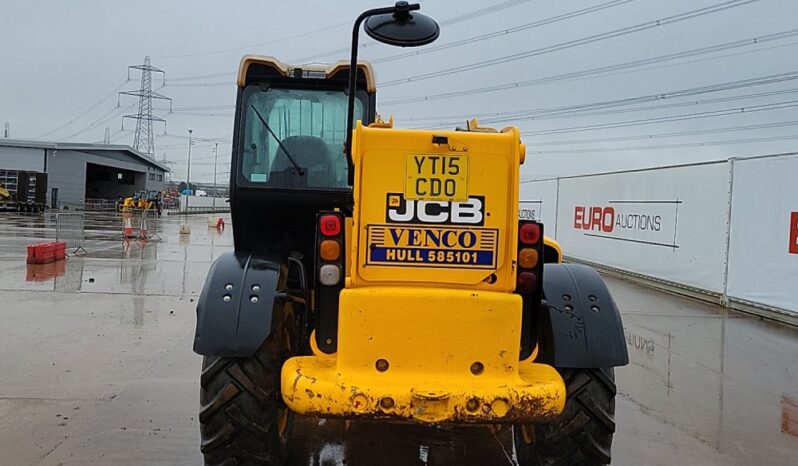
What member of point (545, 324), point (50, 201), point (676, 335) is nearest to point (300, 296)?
point (545, 324)

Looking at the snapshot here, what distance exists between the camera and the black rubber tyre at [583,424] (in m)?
3.42

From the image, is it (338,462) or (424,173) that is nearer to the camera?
(424,173)

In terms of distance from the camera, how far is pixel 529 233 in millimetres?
3486

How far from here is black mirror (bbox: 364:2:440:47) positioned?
3.18m

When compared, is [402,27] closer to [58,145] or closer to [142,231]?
[142,231]

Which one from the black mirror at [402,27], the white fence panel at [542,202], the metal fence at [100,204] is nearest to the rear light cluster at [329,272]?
the black mirror at [402,27]

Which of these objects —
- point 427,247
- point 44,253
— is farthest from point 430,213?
point 44,253

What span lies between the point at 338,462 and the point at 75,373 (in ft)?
10.3

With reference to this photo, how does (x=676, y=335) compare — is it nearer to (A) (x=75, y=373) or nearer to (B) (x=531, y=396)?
(B) (x=531, y=396)

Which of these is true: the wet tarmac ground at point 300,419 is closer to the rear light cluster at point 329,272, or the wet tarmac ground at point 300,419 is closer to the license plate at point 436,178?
the rear light cluster at point 329,272

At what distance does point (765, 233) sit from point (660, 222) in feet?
10.4

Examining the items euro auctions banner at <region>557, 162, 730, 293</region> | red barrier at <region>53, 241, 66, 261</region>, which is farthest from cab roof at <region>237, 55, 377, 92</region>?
red barrier at <region>53, 241, 66, 261</region>

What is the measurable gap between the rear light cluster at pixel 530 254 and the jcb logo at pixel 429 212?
0.99 ft

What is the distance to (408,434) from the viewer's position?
4.73 meters
